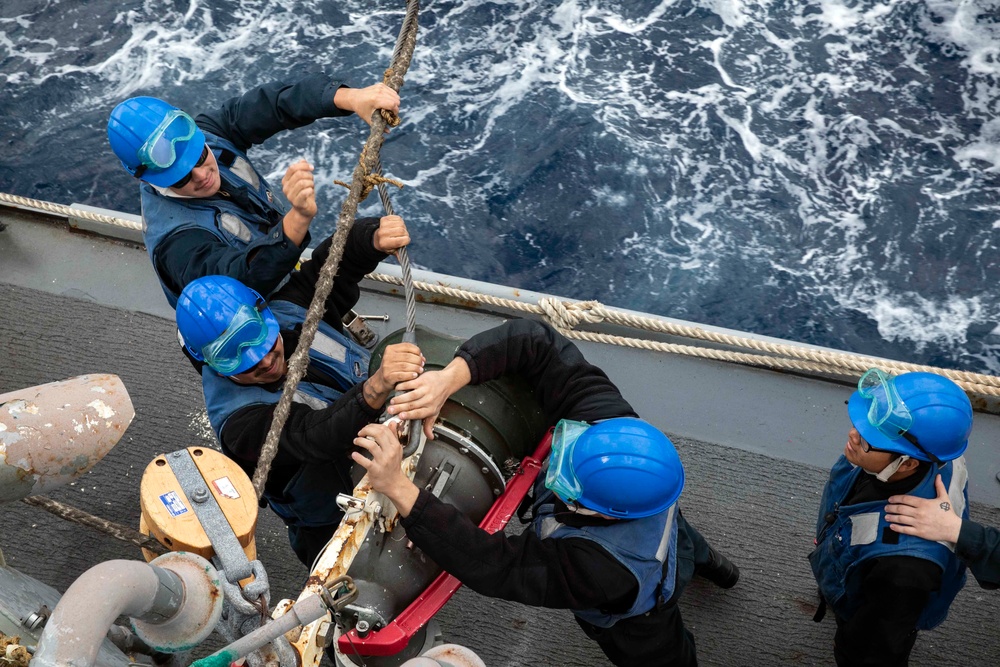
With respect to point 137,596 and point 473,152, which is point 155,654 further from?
point 473,152

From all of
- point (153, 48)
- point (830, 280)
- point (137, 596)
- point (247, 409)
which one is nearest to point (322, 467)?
point (247, 409)

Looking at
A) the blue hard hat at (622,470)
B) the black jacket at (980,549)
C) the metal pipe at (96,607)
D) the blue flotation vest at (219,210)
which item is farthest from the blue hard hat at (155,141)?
the black jacket at (980,549)

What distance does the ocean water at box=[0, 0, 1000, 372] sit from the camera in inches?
197

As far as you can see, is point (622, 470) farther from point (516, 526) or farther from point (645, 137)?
point (645, 137)

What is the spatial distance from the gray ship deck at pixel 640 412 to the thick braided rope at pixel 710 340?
12 centimetres

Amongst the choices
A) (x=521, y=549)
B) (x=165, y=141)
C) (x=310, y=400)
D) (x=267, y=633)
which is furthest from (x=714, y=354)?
(x=267, y=633)

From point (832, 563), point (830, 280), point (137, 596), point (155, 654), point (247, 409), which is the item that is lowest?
point (830, 280)

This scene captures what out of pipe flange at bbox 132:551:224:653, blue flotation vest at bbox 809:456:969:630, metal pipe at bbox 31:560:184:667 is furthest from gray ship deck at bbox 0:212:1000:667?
metal pipe at bbox 31:560:184:667

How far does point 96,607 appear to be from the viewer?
3.67 ft

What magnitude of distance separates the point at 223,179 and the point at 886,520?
2.40m

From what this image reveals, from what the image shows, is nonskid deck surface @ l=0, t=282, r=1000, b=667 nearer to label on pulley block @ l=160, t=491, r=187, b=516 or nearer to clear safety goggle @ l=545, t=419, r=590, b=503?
clear safety goggle @ l=545, t=419, r=590, b=503

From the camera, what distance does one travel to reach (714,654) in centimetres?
286

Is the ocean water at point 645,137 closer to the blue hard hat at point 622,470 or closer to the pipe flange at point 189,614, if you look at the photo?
the blue hard hat at point 622,470

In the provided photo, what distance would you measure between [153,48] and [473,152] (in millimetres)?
2809
